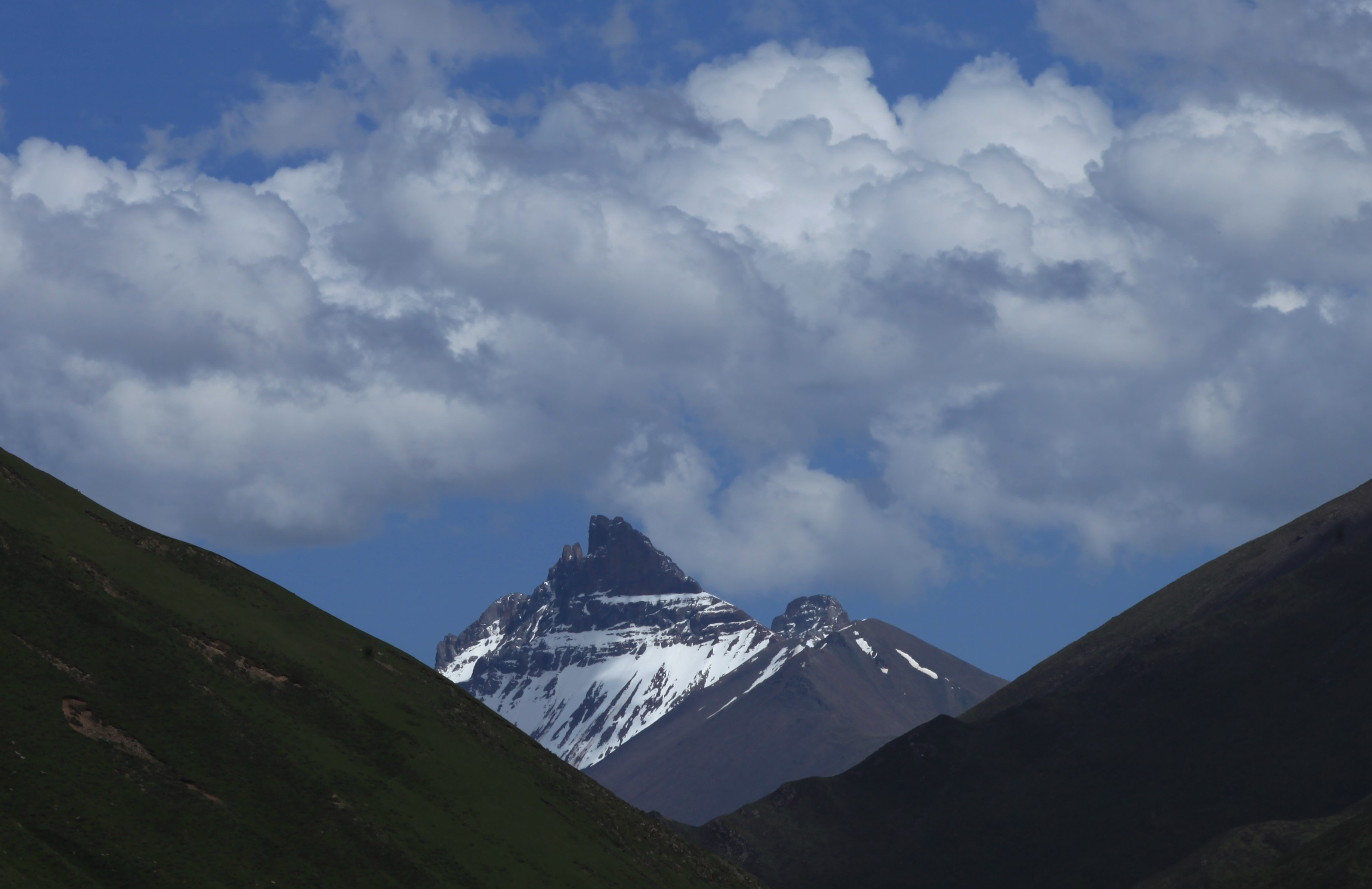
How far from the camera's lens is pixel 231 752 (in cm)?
9956

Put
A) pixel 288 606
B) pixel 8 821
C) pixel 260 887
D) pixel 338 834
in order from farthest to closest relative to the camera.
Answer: pixel 288 606 < pixel 338 834 < pixel 260 887 < pixel 8 821

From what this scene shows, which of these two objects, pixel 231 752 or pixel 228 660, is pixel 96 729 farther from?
pixel 228 660

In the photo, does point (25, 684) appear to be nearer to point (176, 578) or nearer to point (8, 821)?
point (8, 821)

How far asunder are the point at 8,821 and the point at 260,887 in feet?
52.2

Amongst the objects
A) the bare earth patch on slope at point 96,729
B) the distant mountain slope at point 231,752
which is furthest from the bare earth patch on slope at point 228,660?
the bare earth patch on slope at point 96,729

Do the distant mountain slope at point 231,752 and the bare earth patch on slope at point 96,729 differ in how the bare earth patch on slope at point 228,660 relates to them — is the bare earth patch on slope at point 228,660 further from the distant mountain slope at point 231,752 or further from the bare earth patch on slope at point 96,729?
the bare earth patch on slope at point 96,729

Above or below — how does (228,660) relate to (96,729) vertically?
above

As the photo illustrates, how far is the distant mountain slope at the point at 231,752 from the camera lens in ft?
274

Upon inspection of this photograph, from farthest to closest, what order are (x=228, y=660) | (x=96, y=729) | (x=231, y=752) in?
(x=228, y=660)
(x=231, y=752)
(x=96, y=729)

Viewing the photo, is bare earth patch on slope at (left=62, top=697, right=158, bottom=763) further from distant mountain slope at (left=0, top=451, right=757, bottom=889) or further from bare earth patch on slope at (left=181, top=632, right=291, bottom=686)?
bare earth patch on slope at (left=181, top=632, right=291, bottom=686)

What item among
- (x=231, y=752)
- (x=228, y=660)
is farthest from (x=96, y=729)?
(x=228, y=660)

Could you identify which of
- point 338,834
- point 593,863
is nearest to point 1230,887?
point 593,863

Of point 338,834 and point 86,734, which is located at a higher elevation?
point 86,734

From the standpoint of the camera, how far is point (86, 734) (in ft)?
292
